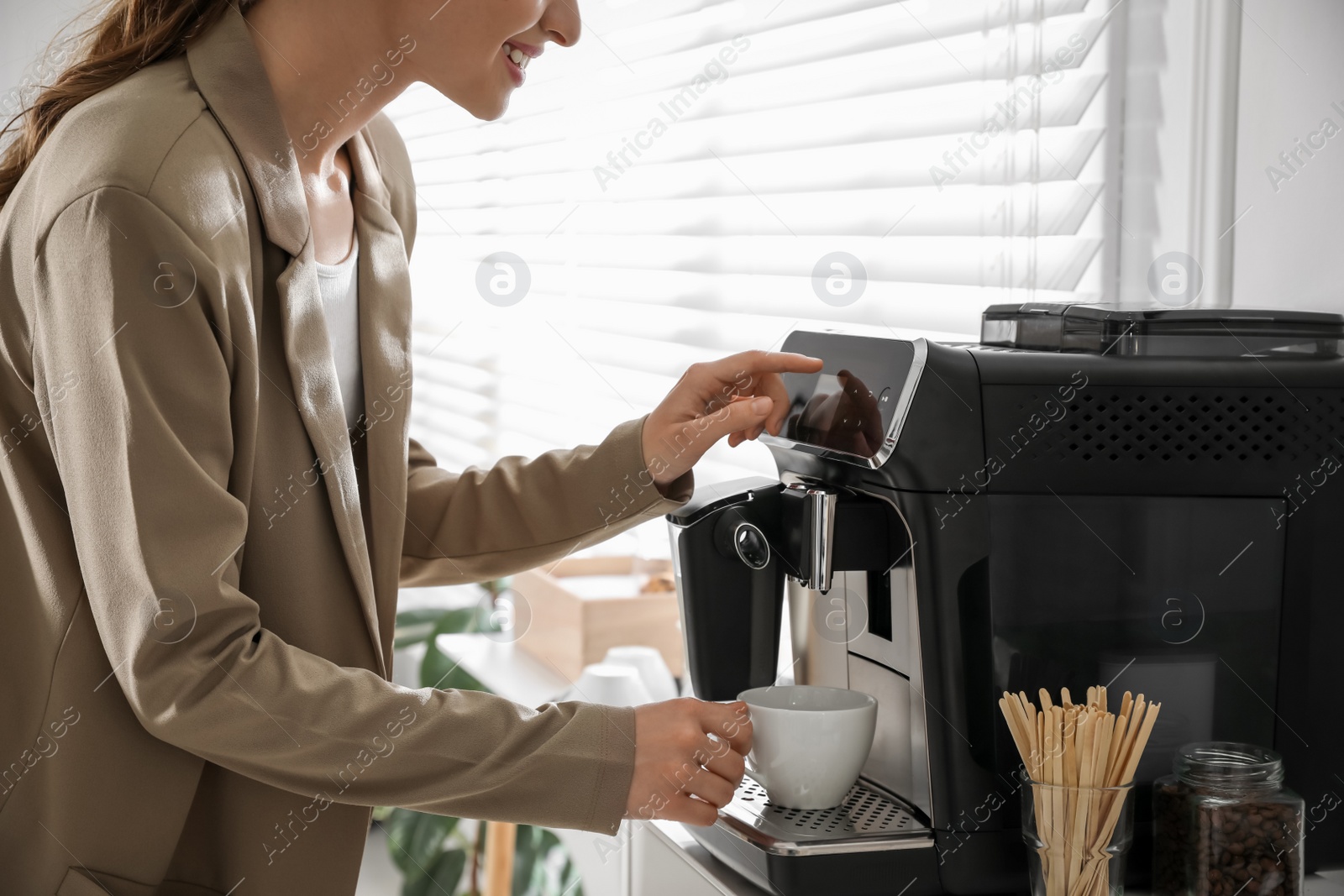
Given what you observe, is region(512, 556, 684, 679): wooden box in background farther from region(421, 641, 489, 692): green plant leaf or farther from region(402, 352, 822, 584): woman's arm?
region(402, 352, 822, 584): woman's arm

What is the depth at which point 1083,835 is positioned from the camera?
0.69 metres

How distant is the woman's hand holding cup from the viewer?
743mm

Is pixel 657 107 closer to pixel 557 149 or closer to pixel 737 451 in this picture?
pixel 557 149

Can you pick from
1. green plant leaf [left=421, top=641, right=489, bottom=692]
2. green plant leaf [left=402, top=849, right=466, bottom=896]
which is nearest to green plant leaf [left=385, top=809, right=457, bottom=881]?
green plant leaf [left=402, top=849, right=466, bottom=896]

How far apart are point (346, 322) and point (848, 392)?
0.45 meters

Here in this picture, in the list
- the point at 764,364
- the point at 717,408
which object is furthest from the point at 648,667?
the point at 764,364

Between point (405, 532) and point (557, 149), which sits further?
point (557, 149)

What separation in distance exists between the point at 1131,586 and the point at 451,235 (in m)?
2.01

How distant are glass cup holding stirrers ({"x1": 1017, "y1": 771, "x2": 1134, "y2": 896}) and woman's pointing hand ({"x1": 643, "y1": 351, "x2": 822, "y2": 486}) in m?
0.34

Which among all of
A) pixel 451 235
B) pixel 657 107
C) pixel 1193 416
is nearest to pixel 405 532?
pixel 1193 416

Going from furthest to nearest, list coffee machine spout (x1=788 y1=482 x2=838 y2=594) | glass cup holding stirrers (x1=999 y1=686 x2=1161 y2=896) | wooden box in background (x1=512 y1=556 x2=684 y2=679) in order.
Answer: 1. wooden box in background (x1=512 y1=556 x2=684 y2=679)
2. coffee machine spout (x1=788 y1=482 x2=838 y2=594)
3. glass cup holding stirrers (x1=999 y1=686 x2=1161 y2=896)

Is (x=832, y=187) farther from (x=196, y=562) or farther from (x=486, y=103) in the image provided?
(x=196, y=562)

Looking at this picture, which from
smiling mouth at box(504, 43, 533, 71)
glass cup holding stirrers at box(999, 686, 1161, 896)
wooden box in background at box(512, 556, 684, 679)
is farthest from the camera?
wooden box in background at box(512, 556, 684, 679)

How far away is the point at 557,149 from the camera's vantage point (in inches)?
79.7
